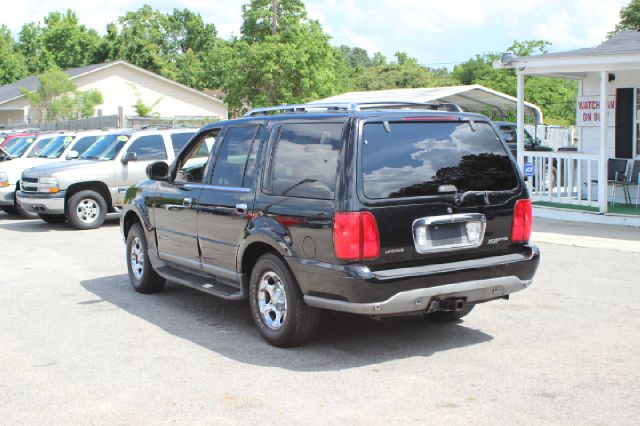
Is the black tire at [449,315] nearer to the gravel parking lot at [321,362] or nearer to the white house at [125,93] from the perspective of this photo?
the gravel parking lot at [321,362]

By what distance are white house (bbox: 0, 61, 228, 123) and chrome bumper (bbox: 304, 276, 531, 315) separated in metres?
44.9

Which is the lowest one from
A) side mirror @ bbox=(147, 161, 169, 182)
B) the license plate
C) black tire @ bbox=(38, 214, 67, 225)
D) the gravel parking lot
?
the gravel parking lot

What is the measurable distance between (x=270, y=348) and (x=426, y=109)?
2.47 m

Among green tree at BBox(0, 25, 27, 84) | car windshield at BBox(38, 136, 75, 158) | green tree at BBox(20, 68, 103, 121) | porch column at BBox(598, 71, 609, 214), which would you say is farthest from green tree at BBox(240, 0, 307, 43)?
porch column at BBox(598, 71, 609, 214)

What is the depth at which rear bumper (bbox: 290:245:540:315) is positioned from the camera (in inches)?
235

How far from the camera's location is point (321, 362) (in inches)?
249

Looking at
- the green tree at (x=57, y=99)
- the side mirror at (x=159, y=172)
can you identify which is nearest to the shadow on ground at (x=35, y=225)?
the side mirror at (x=159, y=172)

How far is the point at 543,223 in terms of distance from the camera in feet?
48.9

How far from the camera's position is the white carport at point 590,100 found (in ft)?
47.8

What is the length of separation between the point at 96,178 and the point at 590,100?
10.3m

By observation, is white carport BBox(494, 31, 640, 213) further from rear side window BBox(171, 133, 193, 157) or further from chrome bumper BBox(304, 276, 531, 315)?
chrome bumper BBox(304, 276, 531, 315)

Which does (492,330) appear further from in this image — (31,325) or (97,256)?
(97,256)

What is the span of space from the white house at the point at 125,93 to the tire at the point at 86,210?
3500 centimetres

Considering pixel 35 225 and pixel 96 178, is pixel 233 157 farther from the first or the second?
pixel 35 225
